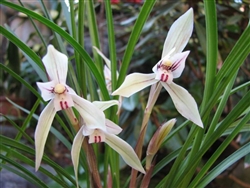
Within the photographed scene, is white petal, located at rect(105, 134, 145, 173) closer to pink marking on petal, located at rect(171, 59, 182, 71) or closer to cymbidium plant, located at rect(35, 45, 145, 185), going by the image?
cymbidium plant, located at rect(35, 45, 145, 185)

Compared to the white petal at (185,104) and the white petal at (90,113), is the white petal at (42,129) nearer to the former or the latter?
the white petal at (90,113)

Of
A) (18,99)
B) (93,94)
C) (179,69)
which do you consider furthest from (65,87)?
(18,99)

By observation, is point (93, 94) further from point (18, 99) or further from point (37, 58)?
point (18, 99)

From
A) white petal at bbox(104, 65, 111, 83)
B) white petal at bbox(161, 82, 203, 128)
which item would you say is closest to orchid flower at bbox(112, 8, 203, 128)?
white petal at bbox(161, 82, 203, 128)

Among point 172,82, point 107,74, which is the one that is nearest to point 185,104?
point 172,82

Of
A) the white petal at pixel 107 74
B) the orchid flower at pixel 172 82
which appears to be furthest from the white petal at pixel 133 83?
the white petal at pixel 107 74

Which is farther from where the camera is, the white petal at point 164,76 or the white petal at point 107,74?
the white petal at point 107,74

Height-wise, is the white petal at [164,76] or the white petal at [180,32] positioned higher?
the white petal at [180,32]
